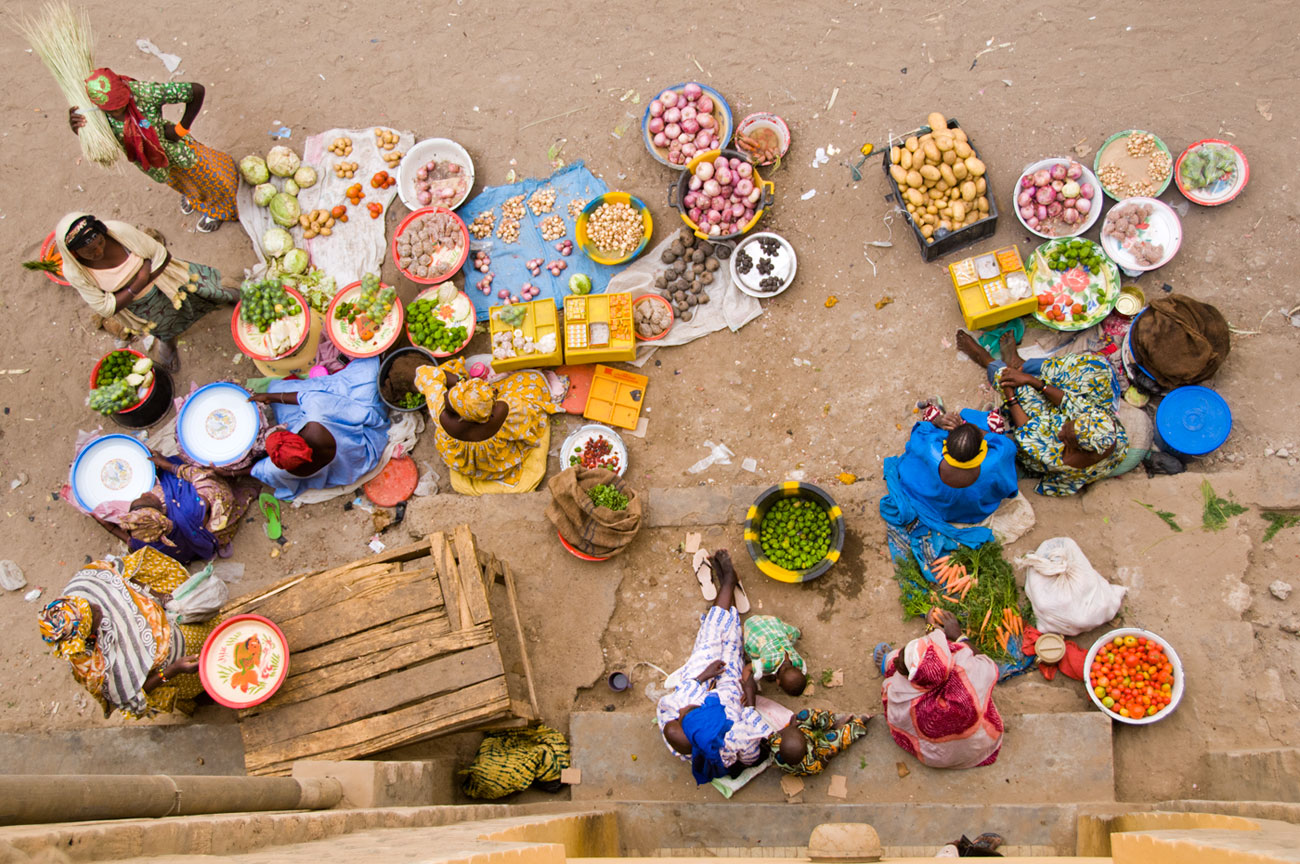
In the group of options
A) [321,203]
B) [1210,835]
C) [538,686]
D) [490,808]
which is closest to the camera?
→ [1210,835]

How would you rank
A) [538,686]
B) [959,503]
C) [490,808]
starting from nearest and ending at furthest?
[490,808]
[959,503]
[538,686]

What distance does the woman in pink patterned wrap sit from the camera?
13.3 feet

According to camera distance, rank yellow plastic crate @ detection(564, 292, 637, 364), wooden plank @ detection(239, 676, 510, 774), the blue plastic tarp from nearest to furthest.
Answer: wooden plank @ detection(239, 676, 510, 774), yellow plastic crate @ detection(564, 292, 637, 364), the blue plastic tarp

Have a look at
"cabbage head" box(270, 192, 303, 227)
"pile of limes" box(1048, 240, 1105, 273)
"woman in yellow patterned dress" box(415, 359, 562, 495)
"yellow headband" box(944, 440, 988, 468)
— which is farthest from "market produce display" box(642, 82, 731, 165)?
"yellow headband" box(944, 440, 988, 468)

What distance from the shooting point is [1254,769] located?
4031mm

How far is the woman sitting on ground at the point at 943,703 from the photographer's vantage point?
407 centimetres

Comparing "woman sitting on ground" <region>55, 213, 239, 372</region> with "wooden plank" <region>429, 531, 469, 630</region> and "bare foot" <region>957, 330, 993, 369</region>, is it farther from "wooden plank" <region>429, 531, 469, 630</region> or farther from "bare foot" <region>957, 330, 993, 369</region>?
"bare foot" <region>957, 330, 993, 369</region>

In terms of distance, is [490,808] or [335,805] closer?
[335,805]

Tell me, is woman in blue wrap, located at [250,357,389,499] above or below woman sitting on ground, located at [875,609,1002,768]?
above

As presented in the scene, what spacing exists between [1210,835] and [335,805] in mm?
3620

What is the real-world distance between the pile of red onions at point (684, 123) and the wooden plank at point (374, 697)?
3634 mm

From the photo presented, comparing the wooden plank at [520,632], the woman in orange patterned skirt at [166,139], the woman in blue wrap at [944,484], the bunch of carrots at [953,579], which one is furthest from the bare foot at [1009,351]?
the woman in orange patterned skirt at [166,139]

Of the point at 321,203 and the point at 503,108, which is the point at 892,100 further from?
the point at 321,203

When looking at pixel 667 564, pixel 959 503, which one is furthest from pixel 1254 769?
pixel 667 564
